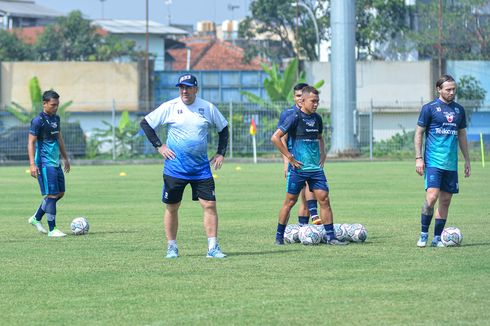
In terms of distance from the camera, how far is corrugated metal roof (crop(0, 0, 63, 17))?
9962 cm

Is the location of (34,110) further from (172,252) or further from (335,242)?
(172,252)

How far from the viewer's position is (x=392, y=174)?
3406cm

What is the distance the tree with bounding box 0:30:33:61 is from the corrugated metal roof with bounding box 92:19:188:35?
1253cm

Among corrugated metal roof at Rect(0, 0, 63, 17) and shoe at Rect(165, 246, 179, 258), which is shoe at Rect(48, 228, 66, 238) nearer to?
shoe at Rect(165, 246, 179, 258)

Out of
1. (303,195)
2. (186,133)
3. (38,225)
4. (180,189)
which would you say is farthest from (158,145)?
(38,225)

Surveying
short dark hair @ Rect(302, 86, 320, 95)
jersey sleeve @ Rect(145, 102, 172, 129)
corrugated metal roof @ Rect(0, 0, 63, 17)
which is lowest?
jersey sleeve @ Rect(145, 102, 172, 129)

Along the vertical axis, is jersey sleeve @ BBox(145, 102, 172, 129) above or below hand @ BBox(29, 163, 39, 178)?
above

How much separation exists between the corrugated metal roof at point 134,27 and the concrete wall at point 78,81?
27.4m

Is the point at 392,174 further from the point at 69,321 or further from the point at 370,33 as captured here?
the point at 370,33

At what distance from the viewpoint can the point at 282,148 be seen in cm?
1439

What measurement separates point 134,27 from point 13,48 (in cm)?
1947

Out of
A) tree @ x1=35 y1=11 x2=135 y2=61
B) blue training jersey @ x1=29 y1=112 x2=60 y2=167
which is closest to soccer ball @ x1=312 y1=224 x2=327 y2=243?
blue training jersey @ x1=29 y1=112 x2=60 y2=167

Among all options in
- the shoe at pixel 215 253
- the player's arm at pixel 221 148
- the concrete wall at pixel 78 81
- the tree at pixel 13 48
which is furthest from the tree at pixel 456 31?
the shoe at pixel 215 253

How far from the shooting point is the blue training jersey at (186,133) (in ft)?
43.3
